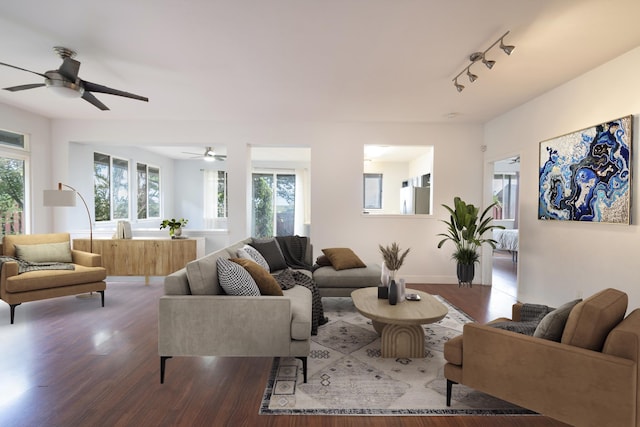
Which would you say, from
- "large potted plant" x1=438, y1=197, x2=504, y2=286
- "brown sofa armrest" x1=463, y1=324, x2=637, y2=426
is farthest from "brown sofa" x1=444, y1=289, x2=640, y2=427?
"large potted plant" x1=438, y1=197, x2=504, y2=286

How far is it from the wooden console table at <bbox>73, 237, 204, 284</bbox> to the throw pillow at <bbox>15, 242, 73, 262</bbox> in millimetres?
742

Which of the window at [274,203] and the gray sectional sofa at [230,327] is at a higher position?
the window at [274,203]

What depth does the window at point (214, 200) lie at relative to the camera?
8.52 meters

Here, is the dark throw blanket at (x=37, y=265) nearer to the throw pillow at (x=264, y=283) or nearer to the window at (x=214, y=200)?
the throw pillow at (x=264, y=283)

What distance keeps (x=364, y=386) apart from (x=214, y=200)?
23.8 feet

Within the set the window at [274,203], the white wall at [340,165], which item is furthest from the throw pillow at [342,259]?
the window at [274,203]

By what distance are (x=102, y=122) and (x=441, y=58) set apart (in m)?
5.34

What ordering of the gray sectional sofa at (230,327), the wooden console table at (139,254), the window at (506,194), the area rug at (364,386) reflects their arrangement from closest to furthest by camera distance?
1. the area rug at (364,386)
2. the gray sectional sofa at (230,327)
3. the wooden console table at (139,254)
4. the window at (506,194)

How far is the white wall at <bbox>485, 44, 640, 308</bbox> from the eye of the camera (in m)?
2.87

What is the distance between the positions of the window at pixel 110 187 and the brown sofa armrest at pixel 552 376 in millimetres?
6734

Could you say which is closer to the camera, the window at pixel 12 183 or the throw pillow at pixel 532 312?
the throw pillow at pixel 532 312

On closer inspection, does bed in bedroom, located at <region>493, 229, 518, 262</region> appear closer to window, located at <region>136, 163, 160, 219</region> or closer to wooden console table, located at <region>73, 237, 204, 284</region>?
wooden console table, located at <region>73, 237, 204, 284</region>

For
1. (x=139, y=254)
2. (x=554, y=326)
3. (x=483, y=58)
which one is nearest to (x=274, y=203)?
(x=139, y=254)

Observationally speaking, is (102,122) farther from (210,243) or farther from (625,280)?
(625,280)
